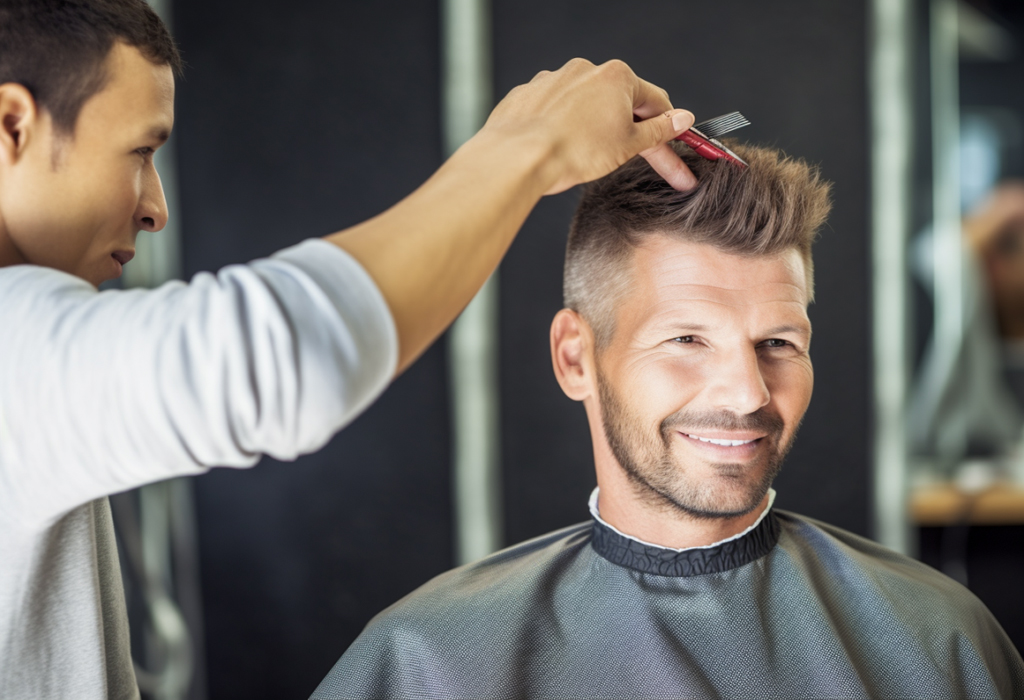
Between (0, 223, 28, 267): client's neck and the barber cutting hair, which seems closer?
the barber cutting hair

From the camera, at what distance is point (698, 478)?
1.53m

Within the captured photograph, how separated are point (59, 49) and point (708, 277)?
3.48 feet

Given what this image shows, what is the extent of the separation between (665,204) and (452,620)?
0.86m

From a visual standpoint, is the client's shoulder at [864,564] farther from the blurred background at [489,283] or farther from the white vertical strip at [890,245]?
the white vertical strip at [890,245]

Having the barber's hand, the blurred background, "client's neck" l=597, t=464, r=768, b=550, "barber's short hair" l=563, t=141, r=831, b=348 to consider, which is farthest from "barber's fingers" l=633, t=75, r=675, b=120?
the blurred background

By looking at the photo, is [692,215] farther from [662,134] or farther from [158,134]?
[158,134]

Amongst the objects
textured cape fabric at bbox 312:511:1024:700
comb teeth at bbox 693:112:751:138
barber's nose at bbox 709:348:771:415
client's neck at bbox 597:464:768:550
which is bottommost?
textured cape fabric at bbox 312:511:1024:700

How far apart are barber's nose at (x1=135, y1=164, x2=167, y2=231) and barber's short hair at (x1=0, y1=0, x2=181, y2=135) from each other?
152 millimetres

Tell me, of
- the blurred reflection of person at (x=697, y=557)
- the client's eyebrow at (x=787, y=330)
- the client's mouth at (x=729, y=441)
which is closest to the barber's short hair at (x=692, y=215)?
the blurred reflection of person at (x=697, y=557)

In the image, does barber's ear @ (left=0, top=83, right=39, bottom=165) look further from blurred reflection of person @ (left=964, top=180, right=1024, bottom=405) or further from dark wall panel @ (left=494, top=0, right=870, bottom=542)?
blurred reflection of person @ (left=964, top=180, right=1024, bottom=405)

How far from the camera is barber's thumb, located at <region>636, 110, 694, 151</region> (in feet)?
3.57

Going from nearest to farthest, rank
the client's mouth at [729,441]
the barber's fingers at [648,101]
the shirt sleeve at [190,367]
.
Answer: the shirt sleeve at [190,367] → the barber's fingers at [648,101] → the client's mouth at [729,441]

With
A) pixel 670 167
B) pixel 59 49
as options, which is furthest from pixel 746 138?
pixel 59 49

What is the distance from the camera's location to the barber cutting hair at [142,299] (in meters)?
0.72
